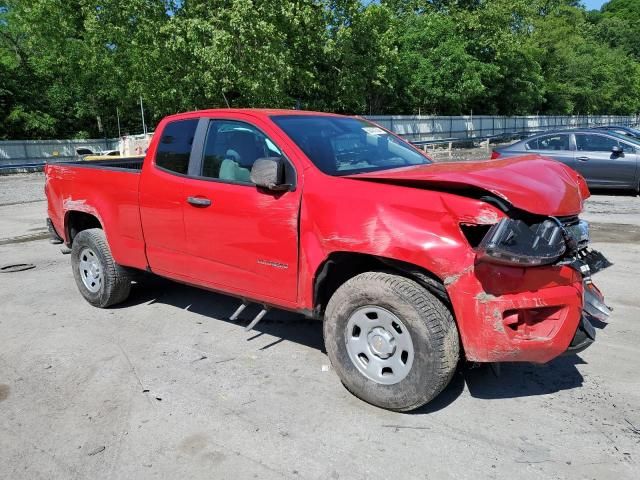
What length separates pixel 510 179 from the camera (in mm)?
3203

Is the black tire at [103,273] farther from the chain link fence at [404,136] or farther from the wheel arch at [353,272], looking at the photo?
the chain link fence at [404,136]

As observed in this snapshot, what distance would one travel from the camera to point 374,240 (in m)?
3.28

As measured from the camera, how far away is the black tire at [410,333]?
314 centimetres

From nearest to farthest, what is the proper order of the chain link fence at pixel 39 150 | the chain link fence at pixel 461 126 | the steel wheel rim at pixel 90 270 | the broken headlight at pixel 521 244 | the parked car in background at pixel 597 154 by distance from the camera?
the broken headlight at pixel 521 244 → the steel wheel rim at pixel 90 270 → the parked car in background at pixel 597 154 → the chain link fence at pixel 39 150 → the chain link fence at pixel 461 126

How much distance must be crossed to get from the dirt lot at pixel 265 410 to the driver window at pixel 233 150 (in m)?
1.44

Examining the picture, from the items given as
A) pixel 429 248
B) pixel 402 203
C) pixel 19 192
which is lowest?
pixel 19 192

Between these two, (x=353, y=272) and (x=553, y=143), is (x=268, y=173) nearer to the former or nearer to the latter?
(x=353, y=272)

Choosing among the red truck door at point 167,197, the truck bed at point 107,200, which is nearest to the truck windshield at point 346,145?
the red truck door at point 167,197

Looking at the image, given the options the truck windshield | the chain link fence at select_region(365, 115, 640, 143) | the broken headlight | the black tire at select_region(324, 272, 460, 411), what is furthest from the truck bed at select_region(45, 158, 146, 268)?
the chain link fence at select_region(365, 115, 640, 143)

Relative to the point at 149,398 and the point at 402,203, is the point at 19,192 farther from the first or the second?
the point at 402,203

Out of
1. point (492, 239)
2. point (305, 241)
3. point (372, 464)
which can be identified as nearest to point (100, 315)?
Answer: point (305, 241)

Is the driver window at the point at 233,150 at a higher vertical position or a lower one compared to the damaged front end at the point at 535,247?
higher

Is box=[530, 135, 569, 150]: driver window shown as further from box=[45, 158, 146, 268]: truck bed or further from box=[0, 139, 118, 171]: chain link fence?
box=[0, 139, 118, 171]: chain link fence

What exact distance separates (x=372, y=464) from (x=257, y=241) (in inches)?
66.4
